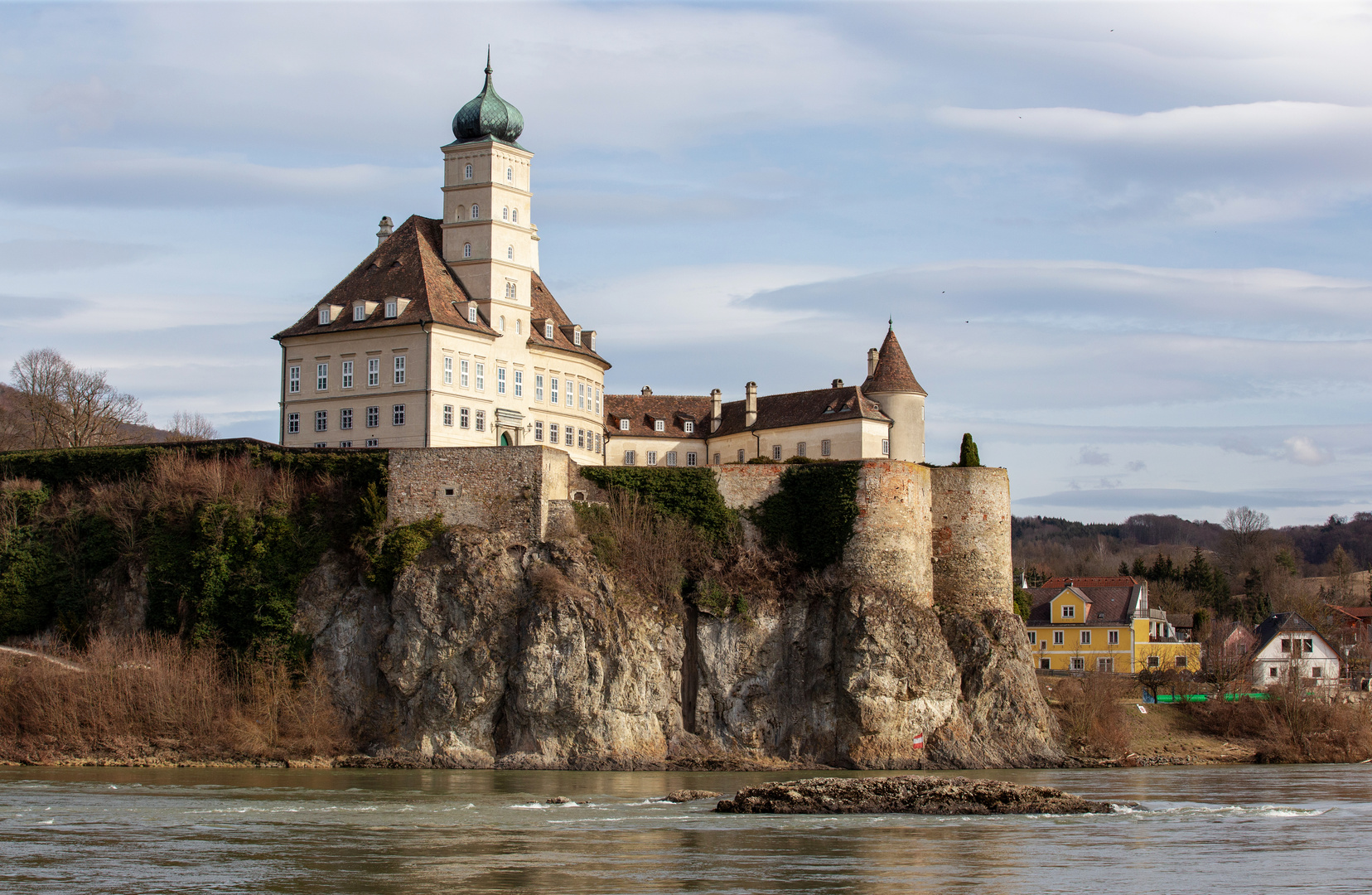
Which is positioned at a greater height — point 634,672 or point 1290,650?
point 1290,650

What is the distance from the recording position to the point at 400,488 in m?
60.4

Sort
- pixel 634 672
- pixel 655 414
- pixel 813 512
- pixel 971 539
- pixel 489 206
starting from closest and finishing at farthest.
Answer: pixel 634 672 < pixel 813 512 < pixel 971 539 < pixel 489 206 < pixel 655 414

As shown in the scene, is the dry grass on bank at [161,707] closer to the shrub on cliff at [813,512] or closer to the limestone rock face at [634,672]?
the limestone rock face at [634,672]

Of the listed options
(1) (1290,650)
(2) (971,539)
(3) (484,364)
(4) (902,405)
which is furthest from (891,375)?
(1) (1290,650)

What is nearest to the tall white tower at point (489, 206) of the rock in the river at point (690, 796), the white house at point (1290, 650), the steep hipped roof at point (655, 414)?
the steep hipped roof at point (655, 414)

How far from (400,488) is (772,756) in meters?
17.9

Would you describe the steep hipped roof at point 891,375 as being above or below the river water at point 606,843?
above

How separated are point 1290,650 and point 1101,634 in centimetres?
1001

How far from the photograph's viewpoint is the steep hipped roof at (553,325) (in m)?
73.5

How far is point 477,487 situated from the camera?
60094mm

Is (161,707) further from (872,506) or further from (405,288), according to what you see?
(872,506)

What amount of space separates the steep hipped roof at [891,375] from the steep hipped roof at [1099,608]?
58.8 ft

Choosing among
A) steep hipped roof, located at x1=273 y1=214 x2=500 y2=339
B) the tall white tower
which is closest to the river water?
steep hipped roof, located at x1=273 y1=214 x2=500 y2=339

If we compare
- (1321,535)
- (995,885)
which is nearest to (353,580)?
(995,885)
